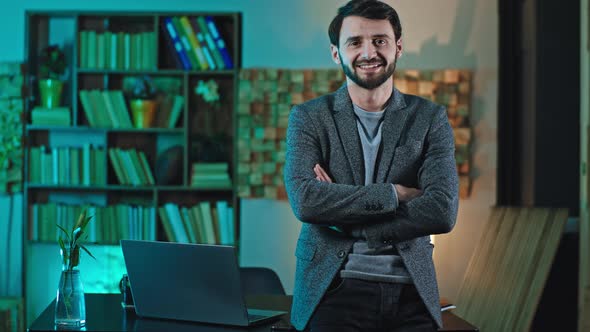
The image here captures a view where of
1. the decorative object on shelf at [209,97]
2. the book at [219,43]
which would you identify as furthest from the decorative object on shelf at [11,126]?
the book at [219,43]

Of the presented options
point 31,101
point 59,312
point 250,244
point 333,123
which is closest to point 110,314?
point 59,312

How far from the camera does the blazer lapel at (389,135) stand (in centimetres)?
237

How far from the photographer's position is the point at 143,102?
18.5 feet

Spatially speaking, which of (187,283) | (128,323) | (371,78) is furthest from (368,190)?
(128,323)

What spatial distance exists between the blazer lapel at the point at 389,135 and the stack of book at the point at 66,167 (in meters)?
3.58

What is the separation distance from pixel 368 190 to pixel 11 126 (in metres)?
3.87

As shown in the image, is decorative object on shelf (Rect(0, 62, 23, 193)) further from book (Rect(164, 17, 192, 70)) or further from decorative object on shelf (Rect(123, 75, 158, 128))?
book (Rect(164, 17, 192, 70))

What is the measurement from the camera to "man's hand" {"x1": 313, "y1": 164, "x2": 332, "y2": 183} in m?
2.44

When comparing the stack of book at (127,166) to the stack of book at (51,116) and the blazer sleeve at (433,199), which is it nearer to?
the stack of book at (51,116)

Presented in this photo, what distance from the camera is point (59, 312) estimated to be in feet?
8.26

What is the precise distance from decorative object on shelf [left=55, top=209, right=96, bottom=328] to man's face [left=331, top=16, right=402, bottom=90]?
920mm

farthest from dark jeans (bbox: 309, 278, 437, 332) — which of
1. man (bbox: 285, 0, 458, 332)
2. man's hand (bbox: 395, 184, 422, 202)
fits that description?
man's hand (bbox: 395, 184, 422, 202)

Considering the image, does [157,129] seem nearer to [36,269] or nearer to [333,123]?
[36,269]

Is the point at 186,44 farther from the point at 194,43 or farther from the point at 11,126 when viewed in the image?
the point at 11,126
